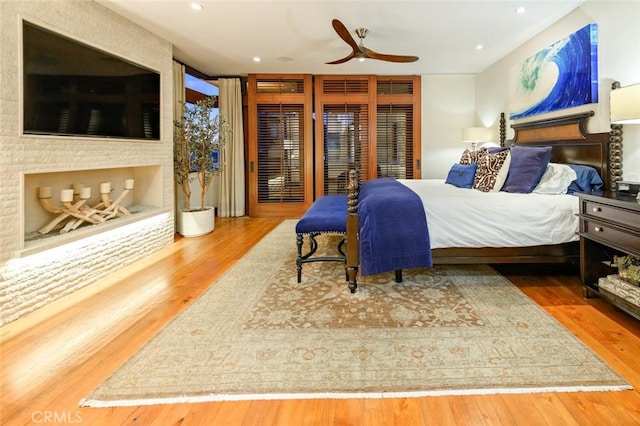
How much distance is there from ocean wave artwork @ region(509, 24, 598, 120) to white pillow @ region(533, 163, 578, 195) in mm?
716

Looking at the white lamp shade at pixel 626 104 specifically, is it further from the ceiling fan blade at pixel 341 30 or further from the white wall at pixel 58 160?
the white wall at pixel 58 160

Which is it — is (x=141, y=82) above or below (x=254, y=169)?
above

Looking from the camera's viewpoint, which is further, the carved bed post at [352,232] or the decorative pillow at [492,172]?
the decorative pillow at [492,172]

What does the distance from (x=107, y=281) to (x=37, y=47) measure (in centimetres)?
198

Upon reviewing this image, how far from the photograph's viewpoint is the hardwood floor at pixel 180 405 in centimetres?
142

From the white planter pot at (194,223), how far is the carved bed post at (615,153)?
4762mm

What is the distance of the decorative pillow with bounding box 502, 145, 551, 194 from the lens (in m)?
3.21

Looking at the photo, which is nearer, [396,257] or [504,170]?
[396,257]

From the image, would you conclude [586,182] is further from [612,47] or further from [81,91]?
[81,91]

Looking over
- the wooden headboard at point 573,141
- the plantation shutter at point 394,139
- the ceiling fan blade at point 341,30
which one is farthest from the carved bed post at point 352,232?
the plantation shutter at point 394,139

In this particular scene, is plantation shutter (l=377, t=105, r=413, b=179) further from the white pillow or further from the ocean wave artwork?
the white pillow

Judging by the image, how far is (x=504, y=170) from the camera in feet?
11.3

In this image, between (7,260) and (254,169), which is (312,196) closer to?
(254,169)

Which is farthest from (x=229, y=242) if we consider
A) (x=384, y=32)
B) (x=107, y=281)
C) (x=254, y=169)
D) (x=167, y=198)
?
(x=384, y=32)
